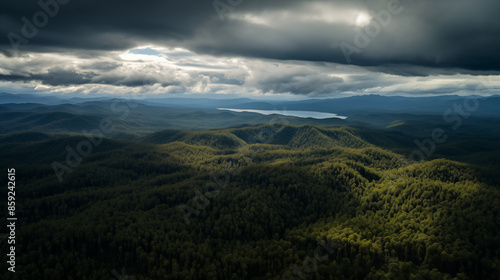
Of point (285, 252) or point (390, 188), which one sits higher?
point (390, 188)

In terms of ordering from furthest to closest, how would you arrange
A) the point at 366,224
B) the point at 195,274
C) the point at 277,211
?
the point at 277,211 → the point at 366,224 → the point at 195,274

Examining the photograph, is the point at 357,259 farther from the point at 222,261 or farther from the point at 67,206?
the point at 67,206

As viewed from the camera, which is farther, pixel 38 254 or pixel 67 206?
pixel 67 206

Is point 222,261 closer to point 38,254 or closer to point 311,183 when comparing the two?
point 38,254

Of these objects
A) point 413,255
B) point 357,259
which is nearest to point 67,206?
point 357,259

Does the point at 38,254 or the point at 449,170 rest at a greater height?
the point at 449,170

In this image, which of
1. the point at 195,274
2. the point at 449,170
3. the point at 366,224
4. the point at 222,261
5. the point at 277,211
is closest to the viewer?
the point at 195,274

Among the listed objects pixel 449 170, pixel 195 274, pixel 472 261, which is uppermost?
pixel 449 170

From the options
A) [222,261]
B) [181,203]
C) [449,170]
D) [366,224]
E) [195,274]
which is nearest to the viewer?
[195,274]

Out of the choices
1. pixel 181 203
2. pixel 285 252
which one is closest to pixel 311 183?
pixel 285 252
